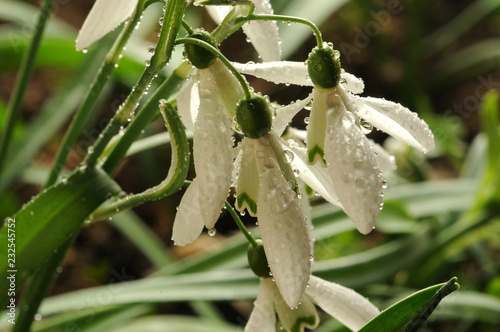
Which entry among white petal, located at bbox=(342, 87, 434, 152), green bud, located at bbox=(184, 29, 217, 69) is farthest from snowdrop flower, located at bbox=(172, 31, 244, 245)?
white petal, located at bbox=(342, 87, 434, 152)

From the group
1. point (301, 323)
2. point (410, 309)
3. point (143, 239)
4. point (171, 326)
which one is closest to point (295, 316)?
point (301, 323)

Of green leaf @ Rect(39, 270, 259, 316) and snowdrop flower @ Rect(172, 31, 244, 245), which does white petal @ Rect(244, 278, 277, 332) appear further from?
green leaf @ Rect(39, 270, 259, 316)

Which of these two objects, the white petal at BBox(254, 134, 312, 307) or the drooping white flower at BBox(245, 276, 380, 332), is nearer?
the white petal at BBox(254, 134, 312, 307)

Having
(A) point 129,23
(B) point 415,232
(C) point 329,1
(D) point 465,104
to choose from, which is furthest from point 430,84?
(A) point 129,23

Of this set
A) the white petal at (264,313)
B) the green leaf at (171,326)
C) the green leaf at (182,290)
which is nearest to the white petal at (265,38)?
the white petal at (264,313)

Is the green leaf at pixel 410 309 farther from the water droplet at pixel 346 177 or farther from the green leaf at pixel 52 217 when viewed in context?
the green leaf at pixel 52 217

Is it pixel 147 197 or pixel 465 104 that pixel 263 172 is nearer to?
pixel 147 197
